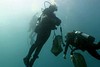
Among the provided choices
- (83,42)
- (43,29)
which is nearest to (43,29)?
(43,29)

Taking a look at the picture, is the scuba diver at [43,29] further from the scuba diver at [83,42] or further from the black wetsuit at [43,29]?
the scuba diver at [83,42]

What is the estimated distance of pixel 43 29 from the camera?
26.0 ft

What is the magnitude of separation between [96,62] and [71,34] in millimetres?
81743

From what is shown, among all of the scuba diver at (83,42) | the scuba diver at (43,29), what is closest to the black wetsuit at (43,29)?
the scuba diver at (43,29)

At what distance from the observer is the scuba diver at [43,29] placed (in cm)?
784

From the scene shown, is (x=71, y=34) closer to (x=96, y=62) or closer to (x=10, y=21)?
(x=10, y=21)

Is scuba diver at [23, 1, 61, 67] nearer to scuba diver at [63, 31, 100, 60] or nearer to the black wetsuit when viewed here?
the black wetsuit

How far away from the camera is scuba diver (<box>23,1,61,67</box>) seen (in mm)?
7844

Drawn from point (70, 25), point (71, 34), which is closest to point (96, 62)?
point (70, 25)

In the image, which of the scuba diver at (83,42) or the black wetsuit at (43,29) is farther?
the scuba diver at (83,42)

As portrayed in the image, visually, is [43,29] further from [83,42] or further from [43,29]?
[83,42]

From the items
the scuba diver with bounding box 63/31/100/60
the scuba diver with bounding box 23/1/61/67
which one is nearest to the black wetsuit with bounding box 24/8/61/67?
the scuba diver with bounding box 23/1/61/67

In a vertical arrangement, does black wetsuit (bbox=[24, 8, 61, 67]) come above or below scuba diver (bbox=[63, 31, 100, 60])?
above

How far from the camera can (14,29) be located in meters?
64.8
